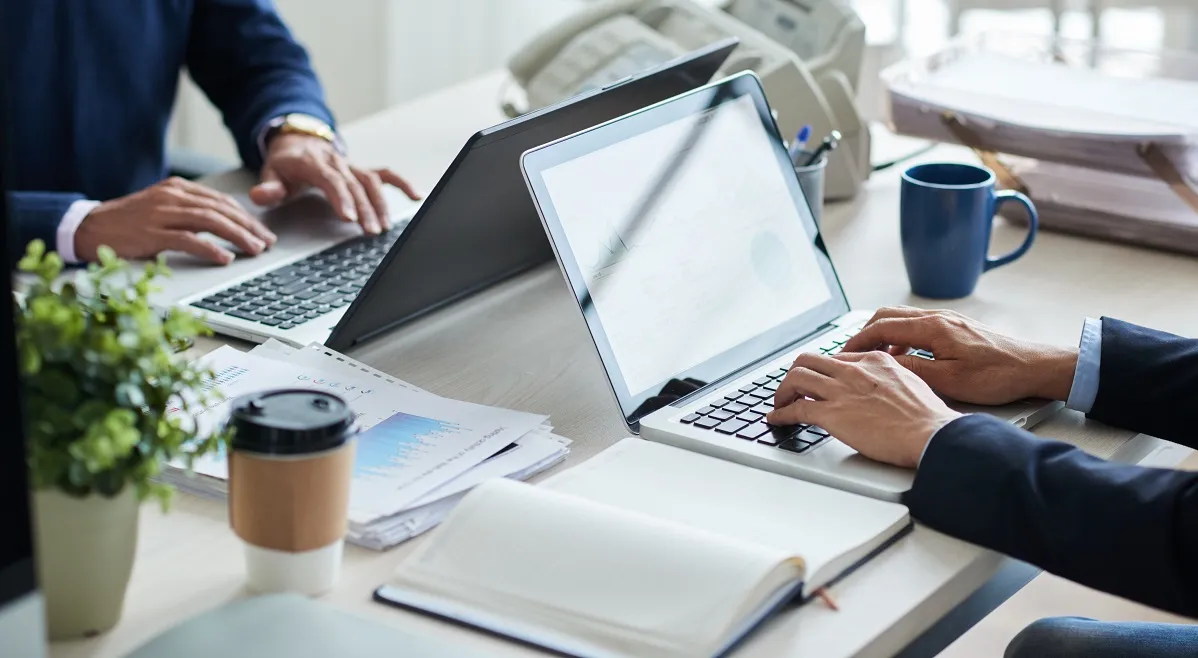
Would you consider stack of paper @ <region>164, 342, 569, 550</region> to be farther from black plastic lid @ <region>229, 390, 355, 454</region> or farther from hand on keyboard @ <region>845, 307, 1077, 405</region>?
hand on keyboard @ <region>845, 307, 1077, 405</region>

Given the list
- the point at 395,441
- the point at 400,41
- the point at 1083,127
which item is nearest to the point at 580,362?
the point at 395,441

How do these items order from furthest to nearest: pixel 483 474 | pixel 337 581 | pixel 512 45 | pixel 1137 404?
1. pixel 512 45
2. pixel 1137 404
3. pixel 483 474
4. pixel 337 581

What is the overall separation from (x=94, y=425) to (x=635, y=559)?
0.32 metres

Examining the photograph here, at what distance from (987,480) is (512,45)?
285cm

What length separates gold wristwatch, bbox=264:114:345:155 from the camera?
1722mm

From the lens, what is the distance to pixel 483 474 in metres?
0.97

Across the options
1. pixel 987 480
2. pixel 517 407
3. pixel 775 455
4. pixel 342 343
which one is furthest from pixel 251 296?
pixel 987 480

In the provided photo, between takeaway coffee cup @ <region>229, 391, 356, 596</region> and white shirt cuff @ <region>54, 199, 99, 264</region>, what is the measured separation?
746mm

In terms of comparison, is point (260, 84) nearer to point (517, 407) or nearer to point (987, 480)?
point (517, 407)

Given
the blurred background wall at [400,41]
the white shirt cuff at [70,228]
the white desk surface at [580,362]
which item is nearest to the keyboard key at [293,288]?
the white desk surface at [580,362]

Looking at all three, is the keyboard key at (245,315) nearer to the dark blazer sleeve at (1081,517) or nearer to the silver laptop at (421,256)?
the silver laptop at (421,256)

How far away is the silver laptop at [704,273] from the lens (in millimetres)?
1050

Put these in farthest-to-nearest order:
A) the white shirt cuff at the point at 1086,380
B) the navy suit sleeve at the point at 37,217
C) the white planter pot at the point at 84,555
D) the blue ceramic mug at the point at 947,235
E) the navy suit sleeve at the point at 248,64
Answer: the navy suit sleeve at the point at 248,64 < the navy suit sleeve at the point at 37,217 < the blue ceramic mug at the point at 947,235 < the white shirt cuff at the point at 1086,380 < the white planter pot at the point at 84,555

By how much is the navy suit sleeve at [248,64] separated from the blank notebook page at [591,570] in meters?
1.07
